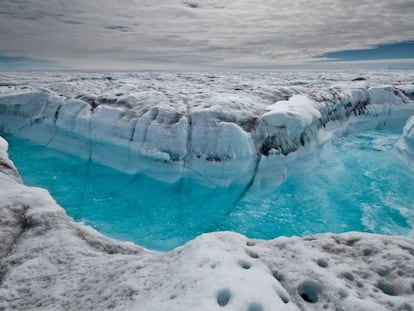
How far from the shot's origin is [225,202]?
10.1 m

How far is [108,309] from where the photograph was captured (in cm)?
273

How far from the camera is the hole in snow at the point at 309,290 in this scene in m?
2.88

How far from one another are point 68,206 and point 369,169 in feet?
41.0

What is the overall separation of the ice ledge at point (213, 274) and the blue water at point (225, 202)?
14.5 ft

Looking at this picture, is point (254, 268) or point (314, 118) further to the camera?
point (314, 118)

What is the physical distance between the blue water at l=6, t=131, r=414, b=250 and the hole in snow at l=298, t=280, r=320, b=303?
5429 millimetres

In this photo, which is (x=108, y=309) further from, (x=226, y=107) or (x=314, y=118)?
(x=314, y=118)

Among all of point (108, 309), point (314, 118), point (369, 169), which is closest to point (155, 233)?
point (108, 309)

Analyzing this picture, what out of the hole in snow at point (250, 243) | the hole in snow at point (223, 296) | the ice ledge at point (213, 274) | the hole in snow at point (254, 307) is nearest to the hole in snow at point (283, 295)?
the ice ledge at point (213, 274)

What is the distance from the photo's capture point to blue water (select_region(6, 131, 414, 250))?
8.76m

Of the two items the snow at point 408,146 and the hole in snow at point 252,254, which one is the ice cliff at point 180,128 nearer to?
the snow at point 408,146

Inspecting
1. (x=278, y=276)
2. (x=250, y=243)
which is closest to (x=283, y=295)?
(x=278, y=276)

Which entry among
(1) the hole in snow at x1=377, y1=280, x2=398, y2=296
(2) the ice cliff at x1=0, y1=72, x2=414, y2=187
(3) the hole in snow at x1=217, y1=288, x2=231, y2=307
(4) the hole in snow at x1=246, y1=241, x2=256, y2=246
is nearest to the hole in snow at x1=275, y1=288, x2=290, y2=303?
(3) the hole in snow at x1=217, y1=288, x2=231, y2=307

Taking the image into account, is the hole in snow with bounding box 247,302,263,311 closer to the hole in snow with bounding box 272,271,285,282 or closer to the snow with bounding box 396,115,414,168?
the hole in snow with bounding box 272,271,285,282
